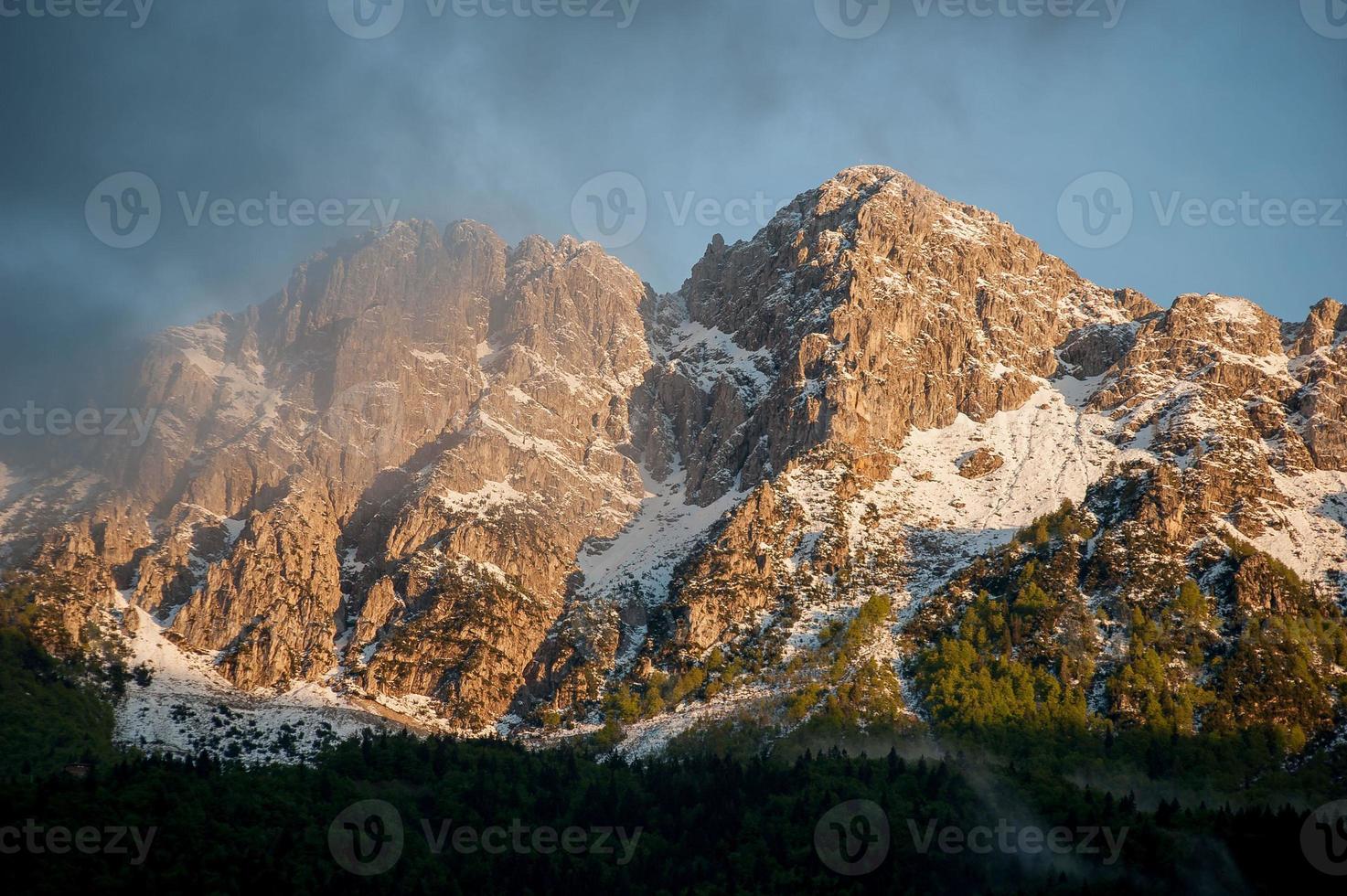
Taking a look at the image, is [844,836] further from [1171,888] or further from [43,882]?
[43,882]

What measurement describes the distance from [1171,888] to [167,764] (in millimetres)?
133935

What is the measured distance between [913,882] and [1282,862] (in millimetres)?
43399

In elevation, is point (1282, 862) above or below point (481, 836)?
below

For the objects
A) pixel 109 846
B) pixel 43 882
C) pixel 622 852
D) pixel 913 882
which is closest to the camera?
pixel 43 882

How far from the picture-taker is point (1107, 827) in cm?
17050

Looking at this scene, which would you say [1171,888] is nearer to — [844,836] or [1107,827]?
[1107,827]

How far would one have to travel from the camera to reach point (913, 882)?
549 feet

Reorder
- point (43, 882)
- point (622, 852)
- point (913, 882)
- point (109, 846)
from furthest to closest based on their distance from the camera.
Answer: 1. point (622, 852)
2. point (913, 882)
3. point (109, 846)
4. point (43, 882)

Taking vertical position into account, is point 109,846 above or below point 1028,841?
above

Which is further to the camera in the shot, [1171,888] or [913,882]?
[913,882]

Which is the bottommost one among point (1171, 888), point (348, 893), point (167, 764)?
point (1171, 888)

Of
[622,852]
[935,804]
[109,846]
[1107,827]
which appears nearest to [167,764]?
[109,846]

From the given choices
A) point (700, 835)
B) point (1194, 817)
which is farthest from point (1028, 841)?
point (700, 835)

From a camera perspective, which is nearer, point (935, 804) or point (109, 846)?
point (109, 846)
